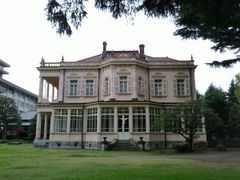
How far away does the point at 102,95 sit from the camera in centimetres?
2559

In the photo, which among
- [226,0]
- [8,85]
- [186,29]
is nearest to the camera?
[226,0]

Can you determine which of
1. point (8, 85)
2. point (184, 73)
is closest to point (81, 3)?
point (184, 73)

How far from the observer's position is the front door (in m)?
22.5

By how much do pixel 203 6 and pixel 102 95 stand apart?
69.4 feet

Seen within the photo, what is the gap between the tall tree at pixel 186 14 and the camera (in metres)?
4.97

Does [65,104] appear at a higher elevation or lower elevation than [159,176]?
higher

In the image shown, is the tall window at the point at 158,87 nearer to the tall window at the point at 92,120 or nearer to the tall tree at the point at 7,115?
the tall window at the point at 92,120

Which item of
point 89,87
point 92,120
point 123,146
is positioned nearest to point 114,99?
Result: point 92,120

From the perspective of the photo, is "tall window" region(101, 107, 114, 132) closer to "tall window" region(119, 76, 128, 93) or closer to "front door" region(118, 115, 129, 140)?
"front door" region(118, 115, 129, 140)

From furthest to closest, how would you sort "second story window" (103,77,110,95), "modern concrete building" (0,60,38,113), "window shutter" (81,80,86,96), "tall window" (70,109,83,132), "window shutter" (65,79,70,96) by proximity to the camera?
"modern concrete building" (0,60,38,113) → "window shutter" (65,79,70,96) → "window shutter" (81,80,86,96) → "second story window" (103,77,110,95) → "tall window" (70,109,83,132)

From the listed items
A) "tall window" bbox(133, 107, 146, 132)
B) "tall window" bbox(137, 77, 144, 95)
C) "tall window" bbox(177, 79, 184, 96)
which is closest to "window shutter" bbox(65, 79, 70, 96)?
"tall window" bbox(137, 77, 144, 95)

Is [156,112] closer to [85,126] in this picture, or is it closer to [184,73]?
[184,73]

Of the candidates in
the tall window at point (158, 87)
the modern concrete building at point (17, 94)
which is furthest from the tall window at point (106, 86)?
the modern concrete building at point (17, 94)

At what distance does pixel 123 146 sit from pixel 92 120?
14.9 feet
